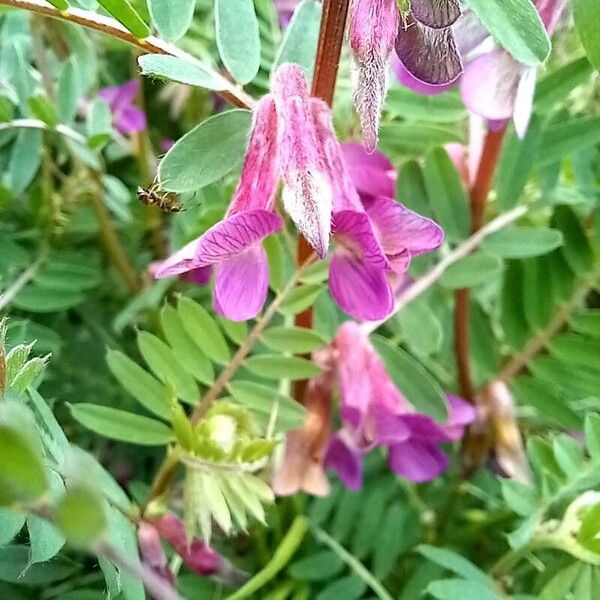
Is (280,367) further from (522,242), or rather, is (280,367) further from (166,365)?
(522,242)

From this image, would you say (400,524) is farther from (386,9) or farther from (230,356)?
(386,9)

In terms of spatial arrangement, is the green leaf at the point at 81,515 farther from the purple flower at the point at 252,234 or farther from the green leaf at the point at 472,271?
the green leaf at the point at 472,271

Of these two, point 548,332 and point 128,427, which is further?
point 548,332

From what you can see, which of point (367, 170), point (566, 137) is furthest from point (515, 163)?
point (367, 170)

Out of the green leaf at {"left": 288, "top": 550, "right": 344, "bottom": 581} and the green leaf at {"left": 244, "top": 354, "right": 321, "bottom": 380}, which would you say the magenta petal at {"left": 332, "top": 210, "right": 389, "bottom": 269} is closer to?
the green leaf at {"left": 244, "top": 354, "right": 321, "bottom": 380}

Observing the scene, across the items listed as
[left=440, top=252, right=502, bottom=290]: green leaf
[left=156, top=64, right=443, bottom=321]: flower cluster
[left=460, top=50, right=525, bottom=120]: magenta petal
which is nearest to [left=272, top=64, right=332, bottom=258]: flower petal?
[left=156, top=64, right=443, bottom=321]: flower cluster
